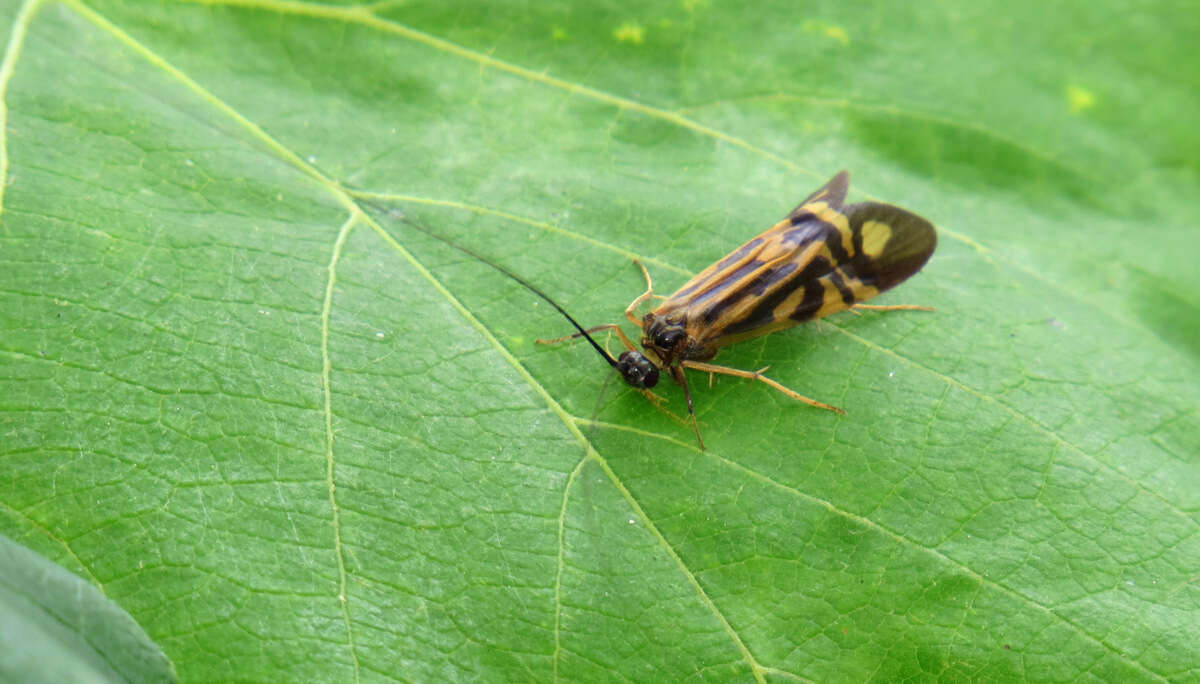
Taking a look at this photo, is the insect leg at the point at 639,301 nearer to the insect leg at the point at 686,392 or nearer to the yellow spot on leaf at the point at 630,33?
the insect leg at the point at 686,392

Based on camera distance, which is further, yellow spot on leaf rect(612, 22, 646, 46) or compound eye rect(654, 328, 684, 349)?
yellow spot on leaf rect(612, 22, 646, 46)

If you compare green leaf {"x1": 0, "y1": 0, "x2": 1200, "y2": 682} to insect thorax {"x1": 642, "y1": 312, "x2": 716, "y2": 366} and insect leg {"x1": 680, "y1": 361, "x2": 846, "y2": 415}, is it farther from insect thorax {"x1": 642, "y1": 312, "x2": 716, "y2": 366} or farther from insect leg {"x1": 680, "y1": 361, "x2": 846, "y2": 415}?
insect thorax {"x1": 642, "y1": 312, "x2": 716, "y2": 366}

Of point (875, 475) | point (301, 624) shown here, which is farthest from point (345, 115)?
point (875, 475)

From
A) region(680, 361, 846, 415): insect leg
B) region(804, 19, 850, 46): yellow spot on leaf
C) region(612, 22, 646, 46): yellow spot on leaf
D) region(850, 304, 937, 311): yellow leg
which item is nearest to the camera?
region(680, 361, 846, 415): insect leg

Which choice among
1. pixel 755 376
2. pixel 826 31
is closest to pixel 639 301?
pixel 755 376

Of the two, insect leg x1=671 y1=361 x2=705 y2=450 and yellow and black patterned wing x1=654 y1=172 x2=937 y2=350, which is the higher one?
yellow and black patterned wing x1=654 y1=172 x2=937 y2=350

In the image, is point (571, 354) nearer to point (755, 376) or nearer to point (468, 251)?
point (468, 251)

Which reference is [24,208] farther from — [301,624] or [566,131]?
[566,131]

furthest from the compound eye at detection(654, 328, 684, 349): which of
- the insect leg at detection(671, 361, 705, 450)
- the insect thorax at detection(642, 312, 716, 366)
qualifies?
the insect leg at detection(671, 361, 705, 450)
